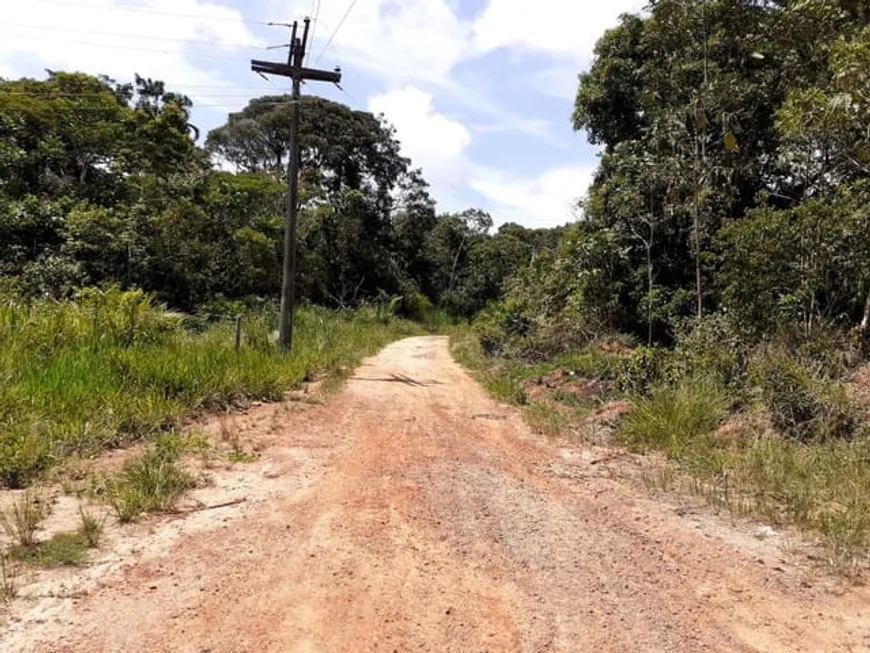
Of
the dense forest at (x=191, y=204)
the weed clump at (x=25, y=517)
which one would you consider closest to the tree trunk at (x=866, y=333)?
the weed clump at (x=25, y=517)

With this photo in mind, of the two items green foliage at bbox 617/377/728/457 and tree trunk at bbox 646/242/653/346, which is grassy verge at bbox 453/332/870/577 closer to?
green foliage at bbox 617/377/728/457

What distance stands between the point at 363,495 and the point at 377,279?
26811 mm

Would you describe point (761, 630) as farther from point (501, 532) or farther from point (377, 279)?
point (377, 279)

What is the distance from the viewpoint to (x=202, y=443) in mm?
5969

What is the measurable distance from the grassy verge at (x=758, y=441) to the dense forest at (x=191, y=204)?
39.4ft

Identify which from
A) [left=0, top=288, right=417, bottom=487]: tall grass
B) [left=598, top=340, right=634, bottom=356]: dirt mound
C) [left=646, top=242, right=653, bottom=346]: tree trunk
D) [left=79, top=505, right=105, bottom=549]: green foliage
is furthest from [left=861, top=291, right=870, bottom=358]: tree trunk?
[left=79, top=505, right=105, bottom=549]: green foliage

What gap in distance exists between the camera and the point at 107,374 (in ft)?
23.8

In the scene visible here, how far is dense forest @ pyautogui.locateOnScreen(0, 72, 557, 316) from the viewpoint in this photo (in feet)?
60.2

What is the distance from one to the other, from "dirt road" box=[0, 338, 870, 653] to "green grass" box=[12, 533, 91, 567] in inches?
10.2

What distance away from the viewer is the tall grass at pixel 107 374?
5.48 metres

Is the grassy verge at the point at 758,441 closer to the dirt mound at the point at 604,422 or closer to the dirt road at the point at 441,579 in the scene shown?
the dirt mound at the point at 604,422

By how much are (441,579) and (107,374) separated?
5.59m

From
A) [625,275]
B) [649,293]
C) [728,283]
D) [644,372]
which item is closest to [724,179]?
[649,293]

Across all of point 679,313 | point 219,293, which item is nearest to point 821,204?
point 679,313
